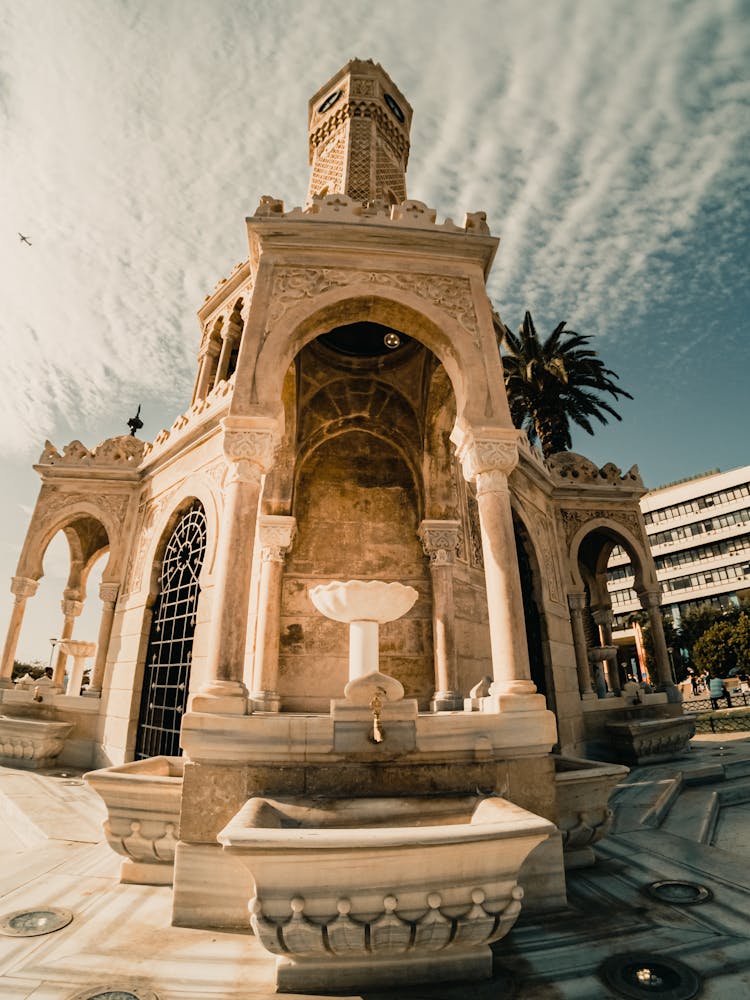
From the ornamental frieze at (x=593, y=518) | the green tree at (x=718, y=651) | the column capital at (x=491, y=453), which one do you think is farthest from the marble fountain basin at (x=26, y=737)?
the green tree at (x=718, y=651)

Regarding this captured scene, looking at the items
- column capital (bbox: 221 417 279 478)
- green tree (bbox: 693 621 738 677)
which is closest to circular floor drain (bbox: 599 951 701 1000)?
column capital (bbox: 221 417 279 478)

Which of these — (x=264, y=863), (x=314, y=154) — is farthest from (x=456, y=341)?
(x=314, y=154)

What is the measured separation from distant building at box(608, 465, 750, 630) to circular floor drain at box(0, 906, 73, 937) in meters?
56.5

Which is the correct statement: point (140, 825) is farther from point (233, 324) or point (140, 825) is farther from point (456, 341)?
point (233, 324)

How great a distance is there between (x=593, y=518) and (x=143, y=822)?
40.0ft

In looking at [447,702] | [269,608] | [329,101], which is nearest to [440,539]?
[447,702]

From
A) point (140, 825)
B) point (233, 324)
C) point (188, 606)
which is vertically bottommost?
point (140, 825)

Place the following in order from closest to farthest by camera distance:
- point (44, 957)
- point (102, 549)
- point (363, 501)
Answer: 1. point (44, 957)
2. point (363, 501)
3. point (102, 549)

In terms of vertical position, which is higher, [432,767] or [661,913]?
[432,767]

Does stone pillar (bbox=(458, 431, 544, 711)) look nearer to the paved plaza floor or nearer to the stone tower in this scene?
the paved plaza floor

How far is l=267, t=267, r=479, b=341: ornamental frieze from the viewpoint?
620 cm

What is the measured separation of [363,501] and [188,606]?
4.02 meters

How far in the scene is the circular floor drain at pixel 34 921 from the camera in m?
3.38

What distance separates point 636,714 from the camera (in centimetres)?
1168
